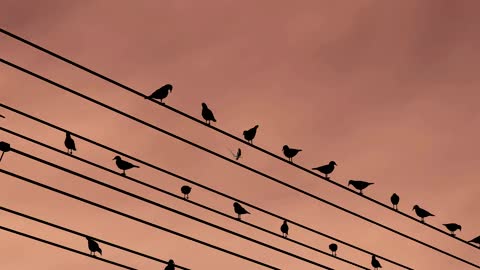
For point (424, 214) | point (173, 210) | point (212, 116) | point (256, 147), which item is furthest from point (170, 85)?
point (424, 214)

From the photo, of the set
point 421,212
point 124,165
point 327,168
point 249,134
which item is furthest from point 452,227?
point 124,165

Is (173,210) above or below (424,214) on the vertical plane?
below

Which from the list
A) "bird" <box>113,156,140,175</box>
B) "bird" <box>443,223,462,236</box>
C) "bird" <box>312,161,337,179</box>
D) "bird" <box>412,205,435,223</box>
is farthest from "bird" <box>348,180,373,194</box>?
"bird" <box>113,156,140,175</box>

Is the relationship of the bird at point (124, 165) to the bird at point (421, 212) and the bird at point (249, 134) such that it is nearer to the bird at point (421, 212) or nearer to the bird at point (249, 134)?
the bird at point (249, 134)

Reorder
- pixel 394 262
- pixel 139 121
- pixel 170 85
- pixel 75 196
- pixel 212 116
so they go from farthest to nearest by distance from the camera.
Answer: pixel 212 116
pixel 170 85
pixel 394 262
pixel 139 121
pixel 75 196

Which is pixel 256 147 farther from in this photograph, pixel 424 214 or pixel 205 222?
pixel 424 214

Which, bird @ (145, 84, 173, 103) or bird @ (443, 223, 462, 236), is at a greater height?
bird @ (443, 223, 462, 236)

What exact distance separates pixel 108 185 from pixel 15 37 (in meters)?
2.50

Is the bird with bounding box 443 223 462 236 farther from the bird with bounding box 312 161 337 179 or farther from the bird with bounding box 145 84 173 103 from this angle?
the bird with bounding box 145 84 173 103

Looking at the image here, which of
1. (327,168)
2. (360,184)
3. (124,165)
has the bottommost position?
(124,165)

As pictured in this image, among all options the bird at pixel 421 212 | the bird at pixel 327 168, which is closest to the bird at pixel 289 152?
the bird at pixel 327 168

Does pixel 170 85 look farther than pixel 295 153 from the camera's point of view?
No

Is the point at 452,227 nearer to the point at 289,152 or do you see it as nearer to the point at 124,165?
the point at 289,152

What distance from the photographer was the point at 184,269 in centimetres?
1554
